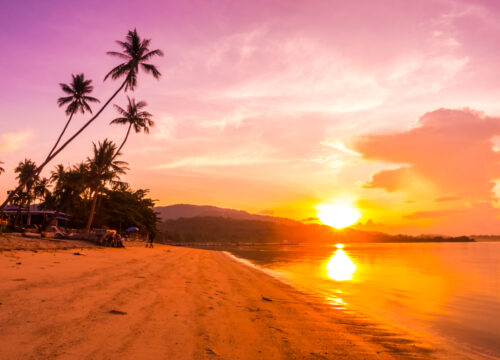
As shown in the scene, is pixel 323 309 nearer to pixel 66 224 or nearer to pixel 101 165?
pixel 101 165

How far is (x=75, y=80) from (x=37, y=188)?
27931 millimetres

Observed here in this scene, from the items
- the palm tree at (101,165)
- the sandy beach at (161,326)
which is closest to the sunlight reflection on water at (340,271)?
the sandy beach at (161,326)

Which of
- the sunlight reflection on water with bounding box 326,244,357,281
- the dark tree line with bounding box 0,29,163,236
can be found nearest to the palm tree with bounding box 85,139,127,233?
the dark tree line with bounding box 0,29,163,236

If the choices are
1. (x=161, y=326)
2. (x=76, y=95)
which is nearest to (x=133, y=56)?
(x=76, y=95)

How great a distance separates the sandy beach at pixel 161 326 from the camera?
3.61 metres

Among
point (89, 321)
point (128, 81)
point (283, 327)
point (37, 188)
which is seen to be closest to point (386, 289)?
point (283, 327)

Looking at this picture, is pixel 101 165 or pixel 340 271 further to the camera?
pixel 101 165

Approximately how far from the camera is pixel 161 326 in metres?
4.55

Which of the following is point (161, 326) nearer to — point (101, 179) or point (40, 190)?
point (101, 179)

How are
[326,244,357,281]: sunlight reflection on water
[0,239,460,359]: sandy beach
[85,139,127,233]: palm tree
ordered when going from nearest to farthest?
[0,239,460,359]: sandy beach
[326,244,357,281]: sunlight reflection on water
[85,139,127,233]: palm tree

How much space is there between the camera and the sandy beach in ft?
11.8

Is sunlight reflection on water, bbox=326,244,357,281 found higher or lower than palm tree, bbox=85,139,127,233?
lower

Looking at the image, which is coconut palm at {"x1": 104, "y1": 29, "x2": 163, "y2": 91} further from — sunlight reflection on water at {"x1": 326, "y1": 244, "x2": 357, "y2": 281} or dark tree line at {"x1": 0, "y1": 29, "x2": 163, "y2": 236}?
sunlight reflection on water at {"x1": 326, "y1": 244, "x2": 357, "y2": 281}

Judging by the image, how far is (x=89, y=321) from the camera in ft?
14.3
